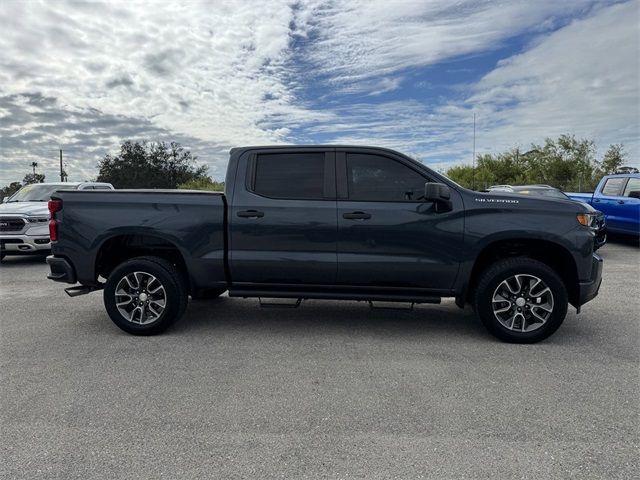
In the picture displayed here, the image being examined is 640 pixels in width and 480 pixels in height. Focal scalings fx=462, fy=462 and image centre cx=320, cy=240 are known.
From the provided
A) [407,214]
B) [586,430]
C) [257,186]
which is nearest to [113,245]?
[257,186]

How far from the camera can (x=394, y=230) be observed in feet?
15.3

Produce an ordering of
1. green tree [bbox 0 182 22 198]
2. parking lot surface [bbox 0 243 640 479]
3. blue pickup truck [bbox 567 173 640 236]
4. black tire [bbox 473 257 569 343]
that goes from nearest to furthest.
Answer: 1. parking lot surface [bbox 0 243 640 479]
2. black tire [bbox 473 257 569 343]
3. blue pickup truck [bbox 567 173 640 236]
4. green tree [bbox 0 182 22 198]

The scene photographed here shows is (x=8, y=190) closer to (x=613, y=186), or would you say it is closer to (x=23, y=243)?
(x=23, y=243)

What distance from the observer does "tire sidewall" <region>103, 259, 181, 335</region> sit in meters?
4.87

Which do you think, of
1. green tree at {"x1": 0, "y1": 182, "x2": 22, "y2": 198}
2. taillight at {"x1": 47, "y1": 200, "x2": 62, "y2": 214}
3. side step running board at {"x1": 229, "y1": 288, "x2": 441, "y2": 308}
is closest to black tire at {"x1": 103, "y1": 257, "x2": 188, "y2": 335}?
side step running board at {"x1": 229, "y1": 288, "x2": 441, "y2": 308}

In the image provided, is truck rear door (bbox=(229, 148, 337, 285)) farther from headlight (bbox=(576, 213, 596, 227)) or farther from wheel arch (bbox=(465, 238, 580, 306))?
headlight (bbox=(576, 213, 596, 227))

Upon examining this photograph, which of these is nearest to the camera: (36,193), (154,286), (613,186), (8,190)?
(154,286)

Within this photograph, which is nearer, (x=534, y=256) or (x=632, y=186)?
(x=534, y=256)

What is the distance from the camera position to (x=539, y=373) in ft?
12.8

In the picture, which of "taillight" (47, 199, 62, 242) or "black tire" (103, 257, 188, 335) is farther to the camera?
"taillight" (47, 199, 62, 242)

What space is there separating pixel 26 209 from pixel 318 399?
30.3 ft

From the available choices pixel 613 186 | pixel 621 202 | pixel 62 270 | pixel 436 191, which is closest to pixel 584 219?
pixel 436 191

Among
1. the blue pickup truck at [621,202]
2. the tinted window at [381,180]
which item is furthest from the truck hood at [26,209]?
the blue pickup truck at [621,202]

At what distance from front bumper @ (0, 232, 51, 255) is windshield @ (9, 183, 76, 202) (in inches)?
71.0
